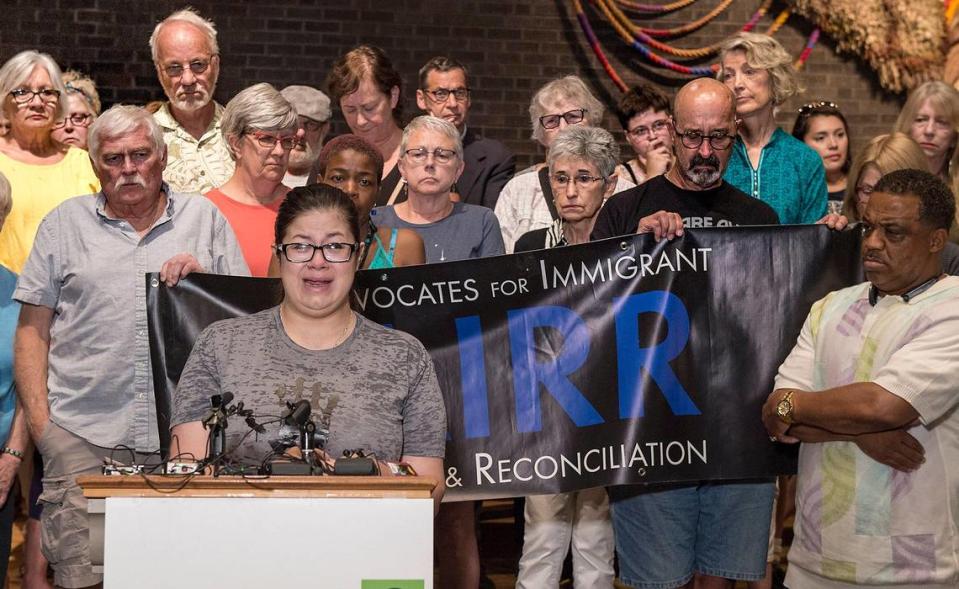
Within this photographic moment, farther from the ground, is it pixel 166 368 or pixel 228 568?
pixel 166 368

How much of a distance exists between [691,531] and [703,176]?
112 centimetres

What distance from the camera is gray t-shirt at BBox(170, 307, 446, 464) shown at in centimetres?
321

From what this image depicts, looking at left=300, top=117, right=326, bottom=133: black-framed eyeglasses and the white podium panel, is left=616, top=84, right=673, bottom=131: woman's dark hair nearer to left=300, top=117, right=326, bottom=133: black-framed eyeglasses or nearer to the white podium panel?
left=300, top=117, right=326, bottom=133: black-framed eyeglasses

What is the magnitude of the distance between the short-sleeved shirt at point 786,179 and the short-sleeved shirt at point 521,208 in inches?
21.3

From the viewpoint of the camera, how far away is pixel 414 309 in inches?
165

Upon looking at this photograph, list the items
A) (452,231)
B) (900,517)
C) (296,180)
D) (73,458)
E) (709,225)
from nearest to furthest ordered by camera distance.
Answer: (900,517), (73,458), (709,225), (452,231), (296,180)

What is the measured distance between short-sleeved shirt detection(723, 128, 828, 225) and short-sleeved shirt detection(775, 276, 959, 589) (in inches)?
41.7

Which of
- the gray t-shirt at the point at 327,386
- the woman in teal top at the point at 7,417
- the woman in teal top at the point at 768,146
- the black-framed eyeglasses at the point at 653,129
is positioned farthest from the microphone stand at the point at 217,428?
the black-framed eyeglasses at the point at 653,129

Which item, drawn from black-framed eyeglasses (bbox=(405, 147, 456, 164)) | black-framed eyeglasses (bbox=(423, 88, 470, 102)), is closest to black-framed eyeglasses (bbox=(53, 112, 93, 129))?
black-framed eyeglasses (bbox=(423, 88, 470, 102))

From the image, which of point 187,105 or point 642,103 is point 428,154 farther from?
point 642,103

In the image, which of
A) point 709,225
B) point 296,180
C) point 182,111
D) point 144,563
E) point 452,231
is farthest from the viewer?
point 296,180

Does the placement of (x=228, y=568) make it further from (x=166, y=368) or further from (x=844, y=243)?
(x=844, y=243)

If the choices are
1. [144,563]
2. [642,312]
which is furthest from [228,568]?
[642,312]

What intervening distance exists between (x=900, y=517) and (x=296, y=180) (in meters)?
3.09
